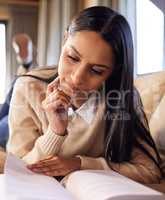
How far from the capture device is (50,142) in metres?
0.80

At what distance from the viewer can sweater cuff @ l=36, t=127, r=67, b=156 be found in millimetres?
805

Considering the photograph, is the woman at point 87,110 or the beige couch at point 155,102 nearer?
the woman at point 87,110

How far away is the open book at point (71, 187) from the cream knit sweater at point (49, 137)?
12cm

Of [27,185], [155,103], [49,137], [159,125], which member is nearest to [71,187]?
[27,185]

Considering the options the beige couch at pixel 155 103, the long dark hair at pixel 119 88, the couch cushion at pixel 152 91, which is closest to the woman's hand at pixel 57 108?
the long dark hair at pixel 119 88

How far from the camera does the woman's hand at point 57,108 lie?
812 mm

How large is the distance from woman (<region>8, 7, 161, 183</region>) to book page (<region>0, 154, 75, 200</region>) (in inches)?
1.7

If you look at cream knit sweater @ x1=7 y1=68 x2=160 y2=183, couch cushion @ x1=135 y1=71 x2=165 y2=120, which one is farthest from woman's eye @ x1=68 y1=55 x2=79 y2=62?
couch cushion @ x1=135 y1=71 x2=165 y2=120

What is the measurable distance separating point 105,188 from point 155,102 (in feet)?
2.36

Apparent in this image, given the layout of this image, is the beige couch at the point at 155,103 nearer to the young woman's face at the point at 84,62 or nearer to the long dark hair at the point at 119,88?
the long dark hair at the point at 119,88

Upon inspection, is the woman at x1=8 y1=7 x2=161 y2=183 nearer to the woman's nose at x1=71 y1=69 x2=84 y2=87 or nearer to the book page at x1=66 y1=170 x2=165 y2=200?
the woman's nose at x1=71 y1=69 x2=84 y2=87

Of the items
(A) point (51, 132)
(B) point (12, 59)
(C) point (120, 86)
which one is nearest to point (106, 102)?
(C) point (120, 86)

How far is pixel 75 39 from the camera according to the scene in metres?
0.79

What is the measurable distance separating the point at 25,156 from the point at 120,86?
0.29 m
